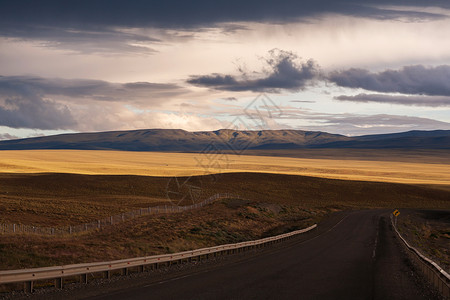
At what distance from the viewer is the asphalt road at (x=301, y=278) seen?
52.6ft

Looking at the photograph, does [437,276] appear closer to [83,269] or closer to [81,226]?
[83,269]

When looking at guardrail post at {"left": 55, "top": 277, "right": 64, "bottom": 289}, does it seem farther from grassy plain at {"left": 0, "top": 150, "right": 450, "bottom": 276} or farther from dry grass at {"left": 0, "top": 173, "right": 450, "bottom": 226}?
dry grass at {"left": 0, "top": 173, "right": 450, "bottom": 226}

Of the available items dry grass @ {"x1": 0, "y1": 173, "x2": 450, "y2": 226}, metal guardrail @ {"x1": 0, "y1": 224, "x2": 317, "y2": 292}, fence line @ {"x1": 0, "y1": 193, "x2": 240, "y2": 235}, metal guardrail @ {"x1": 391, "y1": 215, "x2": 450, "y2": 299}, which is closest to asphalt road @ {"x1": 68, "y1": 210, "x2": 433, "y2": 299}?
metal guardrail @ {"x1": 391, "y1": 215, "x2": 450, "y2": 299}

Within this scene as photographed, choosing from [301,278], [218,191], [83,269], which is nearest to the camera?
[83,269]

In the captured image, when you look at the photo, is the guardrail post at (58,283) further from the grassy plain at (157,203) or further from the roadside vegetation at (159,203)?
the grassy plain at (157,203)

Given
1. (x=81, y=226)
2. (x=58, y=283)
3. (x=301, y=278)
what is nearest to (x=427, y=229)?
(x=81, y=226)

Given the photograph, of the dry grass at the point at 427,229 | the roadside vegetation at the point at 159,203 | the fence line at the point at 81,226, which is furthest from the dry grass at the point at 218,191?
the dry grass at the point at 427,229

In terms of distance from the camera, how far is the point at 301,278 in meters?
19.8

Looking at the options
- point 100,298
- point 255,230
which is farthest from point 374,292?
point 255,230

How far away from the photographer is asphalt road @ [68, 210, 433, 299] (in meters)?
16.0

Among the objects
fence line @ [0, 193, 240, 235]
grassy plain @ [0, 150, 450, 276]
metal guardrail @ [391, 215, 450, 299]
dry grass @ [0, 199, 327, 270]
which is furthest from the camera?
fence line @ [0, 193, 240, 235]

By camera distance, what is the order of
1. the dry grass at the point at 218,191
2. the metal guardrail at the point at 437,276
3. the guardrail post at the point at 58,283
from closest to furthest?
the metal guardrail at the point at 437,276
the guardrail post at the point at 58,283
the dry grass at the point at 218,191

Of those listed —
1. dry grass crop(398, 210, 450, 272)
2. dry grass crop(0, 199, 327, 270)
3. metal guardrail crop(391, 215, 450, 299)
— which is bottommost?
dry grass crop(398, 210, 450, 272)

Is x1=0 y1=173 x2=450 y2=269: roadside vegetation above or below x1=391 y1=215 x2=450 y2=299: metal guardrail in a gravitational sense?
below
